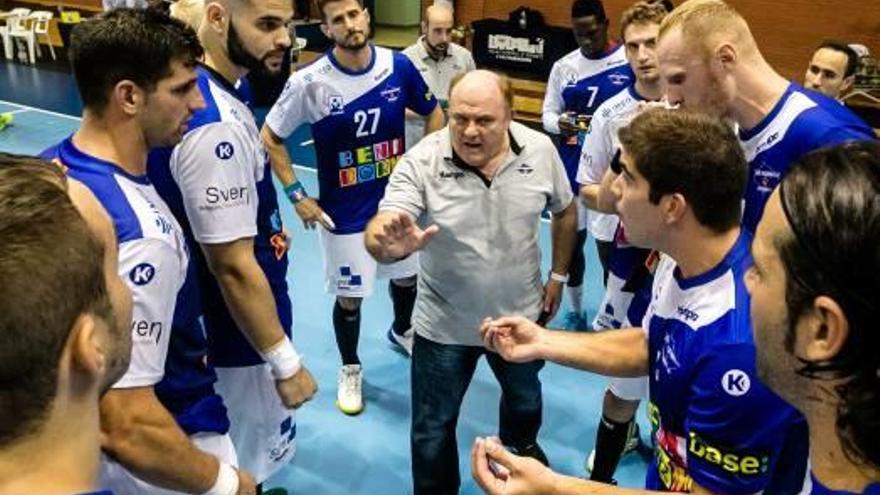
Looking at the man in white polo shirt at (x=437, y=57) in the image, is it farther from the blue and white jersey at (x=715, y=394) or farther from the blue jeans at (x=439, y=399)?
the blue and white jersey at (x=715, y=394)

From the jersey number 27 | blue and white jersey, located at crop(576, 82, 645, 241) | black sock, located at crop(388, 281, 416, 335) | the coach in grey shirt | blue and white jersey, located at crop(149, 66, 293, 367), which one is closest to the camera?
blue and white jersey, located at crop(149, 66, 293, 367)

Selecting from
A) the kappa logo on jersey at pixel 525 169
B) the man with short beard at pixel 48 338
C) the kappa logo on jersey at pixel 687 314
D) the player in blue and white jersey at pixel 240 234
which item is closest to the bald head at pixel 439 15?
the kappa logo on jersey at pixel 525 169

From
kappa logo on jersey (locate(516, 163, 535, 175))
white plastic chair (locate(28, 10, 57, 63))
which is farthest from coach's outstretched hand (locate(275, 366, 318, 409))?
white plastic chair (locate(28, 10, 57, 63))

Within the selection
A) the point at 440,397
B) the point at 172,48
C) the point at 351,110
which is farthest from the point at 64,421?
the point at 351,110

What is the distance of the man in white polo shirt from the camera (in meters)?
6.62

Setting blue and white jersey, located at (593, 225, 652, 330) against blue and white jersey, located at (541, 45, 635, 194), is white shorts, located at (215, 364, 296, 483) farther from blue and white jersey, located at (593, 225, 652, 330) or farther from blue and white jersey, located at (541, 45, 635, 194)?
blue and white jersey, located at (541, 45, 635, 194)

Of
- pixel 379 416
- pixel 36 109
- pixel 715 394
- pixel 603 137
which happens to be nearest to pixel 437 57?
pixel 603 137

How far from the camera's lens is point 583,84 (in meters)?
5.85

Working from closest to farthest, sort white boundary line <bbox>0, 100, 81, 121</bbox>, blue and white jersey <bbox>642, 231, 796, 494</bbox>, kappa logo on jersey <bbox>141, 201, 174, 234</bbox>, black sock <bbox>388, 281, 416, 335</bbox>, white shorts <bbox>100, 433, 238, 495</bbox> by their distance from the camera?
blue and white jersey <bbox>642, 231, 796, 494</bbox>, kappa logo on jersey <bbox>141, 201, 174, 234</bbox>, white shorts <bbox>100, 433, 238, 495</bbox>, black sock <bbox>388, 281, 416, 335</bbox>, white boundary line <bbox>0, 100, 81, 121</bbox>

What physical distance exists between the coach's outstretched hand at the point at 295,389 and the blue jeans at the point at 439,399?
2.26ft

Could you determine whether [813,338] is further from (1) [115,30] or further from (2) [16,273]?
(1) [115,30]

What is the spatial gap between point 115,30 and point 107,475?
4.27ft

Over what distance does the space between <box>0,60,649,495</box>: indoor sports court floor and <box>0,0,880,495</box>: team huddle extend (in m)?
0.16

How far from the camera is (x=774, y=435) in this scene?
208 cm
